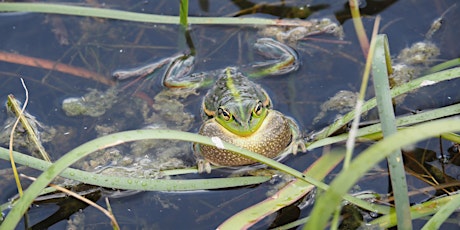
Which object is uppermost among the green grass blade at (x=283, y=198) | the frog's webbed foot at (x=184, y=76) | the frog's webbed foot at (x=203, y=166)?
the frog's webbed foot at (x=184, y=76)

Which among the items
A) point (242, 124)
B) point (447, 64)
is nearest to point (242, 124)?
point (242, 124)

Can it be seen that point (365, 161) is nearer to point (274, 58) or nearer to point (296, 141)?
point (296, 141)

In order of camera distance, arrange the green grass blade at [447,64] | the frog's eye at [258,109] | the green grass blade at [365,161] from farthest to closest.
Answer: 1. the green grass blade at [447,64]
2. the frog's eye at [258,109]
3. the green grass blade at [365,161]

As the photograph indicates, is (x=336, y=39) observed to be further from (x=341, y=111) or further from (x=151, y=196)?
(x=151, y=196)

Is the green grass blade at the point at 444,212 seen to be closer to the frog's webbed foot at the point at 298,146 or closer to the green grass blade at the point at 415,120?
the green grass blade at the point at 415,120

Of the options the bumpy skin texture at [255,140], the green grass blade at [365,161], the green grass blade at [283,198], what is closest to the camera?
the green grass blade at [365,161]

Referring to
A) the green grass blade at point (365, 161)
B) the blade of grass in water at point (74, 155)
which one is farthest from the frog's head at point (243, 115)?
the green grass blade at point (365, 161)
